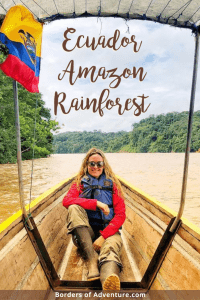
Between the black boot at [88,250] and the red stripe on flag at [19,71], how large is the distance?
3.29ft

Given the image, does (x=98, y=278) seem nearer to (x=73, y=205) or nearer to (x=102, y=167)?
(x=73, y=205)

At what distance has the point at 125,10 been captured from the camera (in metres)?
1.64

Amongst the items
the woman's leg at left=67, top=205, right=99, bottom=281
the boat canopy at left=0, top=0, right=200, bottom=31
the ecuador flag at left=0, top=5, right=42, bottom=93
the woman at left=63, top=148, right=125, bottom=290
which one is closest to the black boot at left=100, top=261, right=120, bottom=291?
the woman at left=63, top=148, right=125, bottom=290

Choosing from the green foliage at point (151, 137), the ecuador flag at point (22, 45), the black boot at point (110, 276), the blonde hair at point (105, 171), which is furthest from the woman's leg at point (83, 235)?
the green foliage at point (151, 137)

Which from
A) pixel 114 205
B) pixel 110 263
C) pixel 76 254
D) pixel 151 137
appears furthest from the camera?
pixel 151 137

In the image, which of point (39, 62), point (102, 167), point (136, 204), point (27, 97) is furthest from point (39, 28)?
point (27, 97)

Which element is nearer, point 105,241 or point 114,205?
point 105,241

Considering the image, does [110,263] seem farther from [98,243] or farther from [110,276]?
[98,243]

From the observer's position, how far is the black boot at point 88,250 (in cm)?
158

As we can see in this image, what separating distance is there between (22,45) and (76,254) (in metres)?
1.79

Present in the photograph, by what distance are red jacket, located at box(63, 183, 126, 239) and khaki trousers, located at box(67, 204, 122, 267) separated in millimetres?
42

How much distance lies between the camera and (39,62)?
5.08 feet

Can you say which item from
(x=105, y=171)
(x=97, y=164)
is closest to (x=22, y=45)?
(x=97, y=164)

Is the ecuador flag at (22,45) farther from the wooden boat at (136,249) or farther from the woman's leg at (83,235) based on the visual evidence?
the woman's leg at (83,235)
